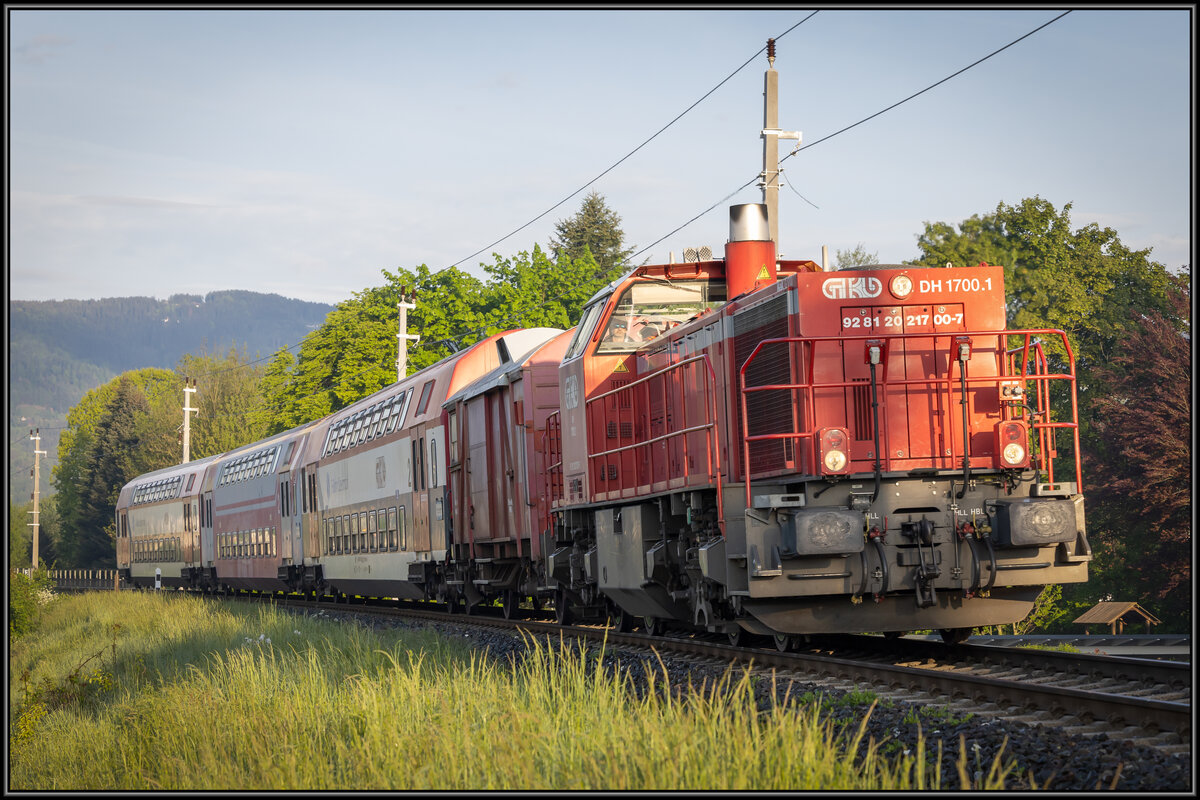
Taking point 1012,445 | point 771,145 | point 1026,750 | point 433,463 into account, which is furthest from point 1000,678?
point 433,463

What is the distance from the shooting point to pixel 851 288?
10.1m

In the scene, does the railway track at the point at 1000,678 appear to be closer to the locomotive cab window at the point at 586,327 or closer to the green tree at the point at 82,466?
the locomotive cab window at the point at 586,327

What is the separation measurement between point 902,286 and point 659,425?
131 inches

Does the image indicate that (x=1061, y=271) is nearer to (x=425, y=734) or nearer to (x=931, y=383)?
(x=931, y=383)

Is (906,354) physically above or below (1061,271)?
→ below

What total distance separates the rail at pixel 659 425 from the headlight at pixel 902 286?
1.70 meters

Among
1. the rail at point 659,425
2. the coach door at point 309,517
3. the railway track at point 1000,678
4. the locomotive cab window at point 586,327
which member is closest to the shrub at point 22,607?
the coach door at point 309,517

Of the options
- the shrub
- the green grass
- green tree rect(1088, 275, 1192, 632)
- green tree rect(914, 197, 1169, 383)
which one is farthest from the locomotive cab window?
green tree rect(914, 197, 1169, 383)

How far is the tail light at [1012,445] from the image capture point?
9445 millimetres

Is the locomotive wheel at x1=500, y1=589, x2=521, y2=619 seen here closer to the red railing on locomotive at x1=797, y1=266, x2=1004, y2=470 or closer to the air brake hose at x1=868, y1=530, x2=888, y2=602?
the red railing on locomotive at x1=797, y1=266, x2=1004, y2=470

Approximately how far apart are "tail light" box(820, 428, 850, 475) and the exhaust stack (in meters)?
3.11

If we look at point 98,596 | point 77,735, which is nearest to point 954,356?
point 77,735

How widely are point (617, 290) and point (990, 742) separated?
749 centimetres

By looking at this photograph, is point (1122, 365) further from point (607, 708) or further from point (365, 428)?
point (607, 708)
